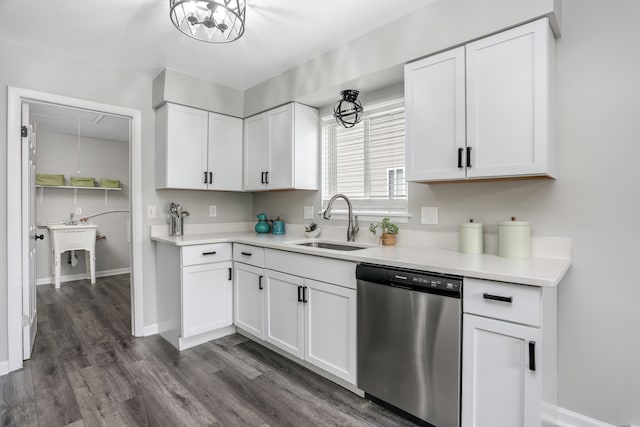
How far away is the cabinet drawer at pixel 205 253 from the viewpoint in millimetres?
2631

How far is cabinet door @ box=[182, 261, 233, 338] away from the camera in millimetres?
2643

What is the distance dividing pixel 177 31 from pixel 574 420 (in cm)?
333

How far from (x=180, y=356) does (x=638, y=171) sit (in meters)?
3.09

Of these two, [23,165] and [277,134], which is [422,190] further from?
[23,165]

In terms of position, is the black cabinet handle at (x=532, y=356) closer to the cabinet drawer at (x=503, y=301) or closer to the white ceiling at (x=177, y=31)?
the cabinet drawer at (x=503, y=301)

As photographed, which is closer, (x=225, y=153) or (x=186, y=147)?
(x=186, y=147)

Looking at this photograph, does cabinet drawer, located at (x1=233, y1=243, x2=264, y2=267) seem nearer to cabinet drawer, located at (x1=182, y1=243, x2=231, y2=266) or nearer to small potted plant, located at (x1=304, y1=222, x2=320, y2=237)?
cabinet drawer, located at (x1=182, y1=243, x2=231, y2=266)

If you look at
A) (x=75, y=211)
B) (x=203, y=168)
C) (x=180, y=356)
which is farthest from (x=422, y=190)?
(x=75, y=211)

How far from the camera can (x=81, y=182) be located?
5148 millimetres

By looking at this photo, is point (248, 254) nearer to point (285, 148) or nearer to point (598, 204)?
point (285, 148)

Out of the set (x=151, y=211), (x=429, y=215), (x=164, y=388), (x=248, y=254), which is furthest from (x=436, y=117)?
(x=151, y=211)

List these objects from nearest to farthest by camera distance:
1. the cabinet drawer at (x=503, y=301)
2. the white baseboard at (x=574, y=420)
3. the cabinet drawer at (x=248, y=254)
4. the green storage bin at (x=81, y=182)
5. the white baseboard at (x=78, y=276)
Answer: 1. the cabinet drawer at (x=503, y=301)
2. the white baseboard at (x=574, y=420)
3. the cabinet drawer at (x=248, y=254)
4. the white baseboard at (x=78, y=276)
5. the green storage bin at (x=81, y=182)

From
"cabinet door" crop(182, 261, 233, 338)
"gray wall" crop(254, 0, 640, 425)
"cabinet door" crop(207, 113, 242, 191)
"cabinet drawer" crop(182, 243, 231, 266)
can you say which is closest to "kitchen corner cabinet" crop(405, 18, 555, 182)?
"gray wall" crop(254, 0, 640, 425)

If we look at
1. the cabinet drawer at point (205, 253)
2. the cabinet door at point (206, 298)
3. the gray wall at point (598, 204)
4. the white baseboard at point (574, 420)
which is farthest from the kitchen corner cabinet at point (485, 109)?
the cabinet door at point (206, 298)
